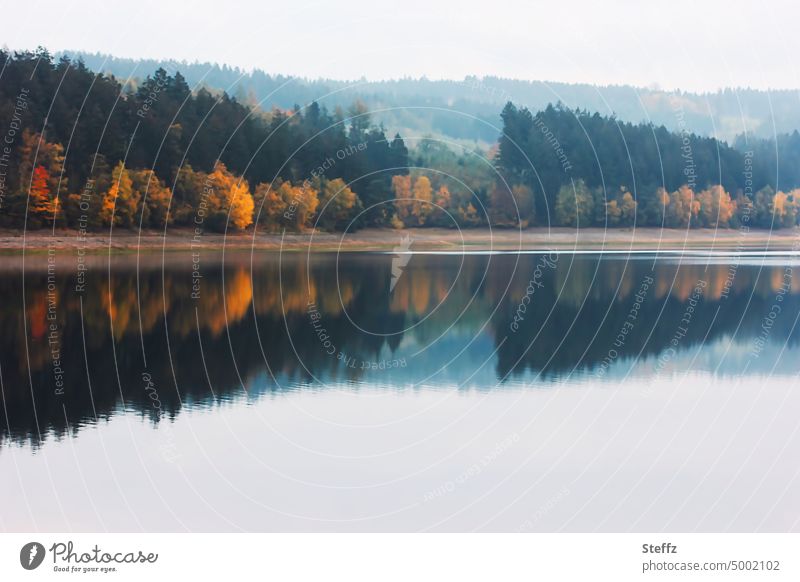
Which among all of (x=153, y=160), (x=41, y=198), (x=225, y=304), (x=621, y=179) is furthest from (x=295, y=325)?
(x=621, y=179)

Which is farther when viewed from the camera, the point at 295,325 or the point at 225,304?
the point at 225,304

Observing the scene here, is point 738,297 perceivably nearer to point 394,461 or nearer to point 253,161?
point 394,461

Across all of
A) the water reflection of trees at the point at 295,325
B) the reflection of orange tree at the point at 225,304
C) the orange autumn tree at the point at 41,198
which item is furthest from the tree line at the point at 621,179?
the reflection of orange tree at the point at 225,304

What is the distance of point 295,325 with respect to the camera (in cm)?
2947

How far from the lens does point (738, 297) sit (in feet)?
129

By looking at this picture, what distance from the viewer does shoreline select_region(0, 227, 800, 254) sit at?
57000mm

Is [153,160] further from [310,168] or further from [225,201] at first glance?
[310,168]

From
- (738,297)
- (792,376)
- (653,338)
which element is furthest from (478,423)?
(738,297)

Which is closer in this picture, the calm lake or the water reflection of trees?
the calm lake

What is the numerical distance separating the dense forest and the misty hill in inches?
409

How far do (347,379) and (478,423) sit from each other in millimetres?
3979
